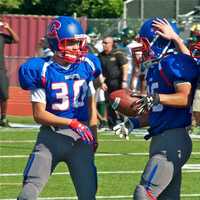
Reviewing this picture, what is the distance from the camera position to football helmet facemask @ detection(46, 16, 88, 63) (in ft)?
20.7

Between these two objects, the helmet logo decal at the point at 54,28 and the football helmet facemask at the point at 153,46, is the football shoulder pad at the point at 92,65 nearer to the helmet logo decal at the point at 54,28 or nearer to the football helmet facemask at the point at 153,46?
the helmet logo decal at the point at 54,28

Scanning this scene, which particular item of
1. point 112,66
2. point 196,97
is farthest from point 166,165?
point 112,66

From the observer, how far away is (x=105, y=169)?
1003 centimetres

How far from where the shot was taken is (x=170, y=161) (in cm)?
593

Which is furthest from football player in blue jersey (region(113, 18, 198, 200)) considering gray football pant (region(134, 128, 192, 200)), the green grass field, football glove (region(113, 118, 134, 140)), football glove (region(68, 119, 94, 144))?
the green grass field

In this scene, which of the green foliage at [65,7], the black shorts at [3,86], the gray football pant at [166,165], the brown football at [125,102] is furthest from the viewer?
the green foliage at [65,7]

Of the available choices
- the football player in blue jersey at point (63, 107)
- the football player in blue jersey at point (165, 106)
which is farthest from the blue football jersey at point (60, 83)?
the football player in blue jersey at point (165, 106)

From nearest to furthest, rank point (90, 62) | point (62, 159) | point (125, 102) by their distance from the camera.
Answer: point (125, 102)
point (62, 159)
point (90, 62)

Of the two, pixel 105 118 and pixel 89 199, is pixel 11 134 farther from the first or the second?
pixel 89 199

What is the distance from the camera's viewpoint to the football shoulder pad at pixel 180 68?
5.86 meters

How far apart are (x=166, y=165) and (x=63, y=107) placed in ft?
3.04

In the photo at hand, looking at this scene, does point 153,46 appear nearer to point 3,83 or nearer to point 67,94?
point 67,94

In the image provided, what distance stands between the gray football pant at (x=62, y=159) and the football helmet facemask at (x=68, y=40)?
0.56m

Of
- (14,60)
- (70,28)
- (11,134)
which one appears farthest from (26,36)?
(70,28)
